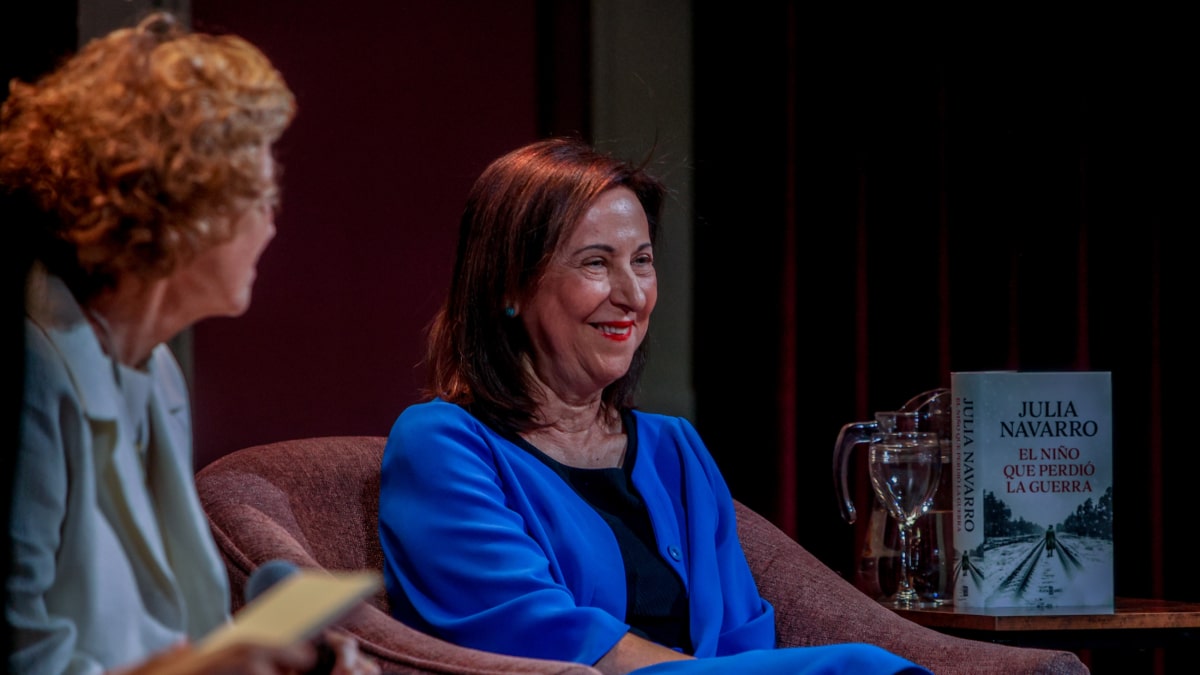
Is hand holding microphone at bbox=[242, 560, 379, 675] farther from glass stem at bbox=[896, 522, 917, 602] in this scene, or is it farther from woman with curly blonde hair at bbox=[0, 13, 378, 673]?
glass stem at bbox=[896, 522, 917, 602]

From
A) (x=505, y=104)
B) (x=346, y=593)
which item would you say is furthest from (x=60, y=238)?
(x=505, y=104)

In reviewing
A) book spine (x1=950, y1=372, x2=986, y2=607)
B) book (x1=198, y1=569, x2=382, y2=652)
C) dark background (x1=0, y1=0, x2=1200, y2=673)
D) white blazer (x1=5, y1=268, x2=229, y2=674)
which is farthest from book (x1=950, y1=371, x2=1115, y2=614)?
book (x1=198, y1=569, x2=382, y2=652)

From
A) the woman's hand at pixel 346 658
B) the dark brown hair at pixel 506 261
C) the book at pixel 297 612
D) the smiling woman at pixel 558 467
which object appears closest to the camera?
the book at pixel 297 612

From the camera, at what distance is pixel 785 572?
2383 millimetres

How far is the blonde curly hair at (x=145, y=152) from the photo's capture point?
1022 millimetres

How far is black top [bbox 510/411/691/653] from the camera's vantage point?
207 centimetres

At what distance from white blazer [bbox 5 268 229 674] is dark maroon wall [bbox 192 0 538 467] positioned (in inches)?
52.3

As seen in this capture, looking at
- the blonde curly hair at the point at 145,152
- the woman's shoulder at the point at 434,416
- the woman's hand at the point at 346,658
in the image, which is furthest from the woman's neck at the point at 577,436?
the blonde curly hair at the point at 145,152

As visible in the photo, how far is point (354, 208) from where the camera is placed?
2529mm

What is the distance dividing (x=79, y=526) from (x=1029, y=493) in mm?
1736

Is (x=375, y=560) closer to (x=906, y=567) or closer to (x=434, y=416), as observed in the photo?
(x=434, y=416)

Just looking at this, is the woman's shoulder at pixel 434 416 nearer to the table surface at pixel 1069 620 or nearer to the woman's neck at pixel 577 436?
the woman's neck at pixel 577 436

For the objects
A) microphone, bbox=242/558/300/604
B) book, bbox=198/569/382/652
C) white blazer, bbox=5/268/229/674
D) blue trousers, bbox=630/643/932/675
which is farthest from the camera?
blue trousers, bbox=630/643/932/675

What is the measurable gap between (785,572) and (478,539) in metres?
0.69
